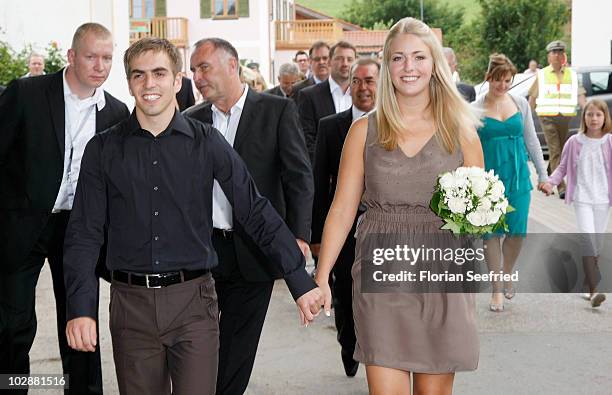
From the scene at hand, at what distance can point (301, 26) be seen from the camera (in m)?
56.8

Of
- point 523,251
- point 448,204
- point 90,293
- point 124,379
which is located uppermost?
point 448,204

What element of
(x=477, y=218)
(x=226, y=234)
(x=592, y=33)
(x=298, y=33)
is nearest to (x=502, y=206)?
(x=477, y=218)

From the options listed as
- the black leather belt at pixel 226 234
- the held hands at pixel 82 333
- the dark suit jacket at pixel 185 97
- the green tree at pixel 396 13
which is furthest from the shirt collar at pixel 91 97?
the green tree at pixel 396 13

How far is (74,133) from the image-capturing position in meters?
6.22

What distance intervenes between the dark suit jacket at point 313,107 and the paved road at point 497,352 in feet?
5.10

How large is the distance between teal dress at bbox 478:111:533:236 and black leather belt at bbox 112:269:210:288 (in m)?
5.60

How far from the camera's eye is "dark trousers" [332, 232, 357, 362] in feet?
23.7

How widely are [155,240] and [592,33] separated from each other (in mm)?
32976

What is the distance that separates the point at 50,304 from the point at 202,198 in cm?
615

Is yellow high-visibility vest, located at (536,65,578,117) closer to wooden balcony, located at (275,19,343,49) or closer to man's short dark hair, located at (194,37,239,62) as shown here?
man's short dark hair, located at (194,37,239,62)

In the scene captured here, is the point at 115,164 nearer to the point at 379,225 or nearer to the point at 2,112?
the point at 379,225

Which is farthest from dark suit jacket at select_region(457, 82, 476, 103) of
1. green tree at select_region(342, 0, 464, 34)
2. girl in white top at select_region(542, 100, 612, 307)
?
green tree at select_region(342, 0, 464, 34)

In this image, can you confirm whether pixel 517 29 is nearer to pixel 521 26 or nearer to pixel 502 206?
pixel 521 26

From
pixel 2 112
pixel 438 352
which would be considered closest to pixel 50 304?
pixel 2 112
